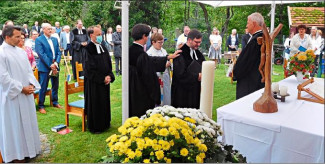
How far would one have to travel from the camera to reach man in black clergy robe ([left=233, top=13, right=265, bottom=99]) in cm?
324

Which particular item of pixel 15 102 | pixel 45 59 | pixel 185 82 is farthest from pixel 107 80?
pixel 45 59

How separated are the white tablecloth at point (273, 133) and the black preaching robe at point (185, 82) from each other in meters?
1.76

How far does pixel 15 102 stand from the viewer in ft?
11.1

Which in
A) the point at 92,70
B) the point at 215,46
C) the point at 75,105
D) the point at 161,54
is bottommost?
the point at 75,105

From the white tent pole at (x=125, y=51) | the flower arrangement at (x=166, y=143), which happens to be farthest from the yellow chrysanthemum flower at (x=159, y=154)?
the white tent pole at (x=125, y=51)

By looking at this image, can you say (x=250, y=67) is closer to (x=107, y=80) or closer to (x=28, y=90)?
(x=107, y=80)

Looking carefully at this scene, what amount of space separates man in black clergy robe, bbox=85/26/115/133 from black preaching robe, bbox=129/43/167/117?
552 mm

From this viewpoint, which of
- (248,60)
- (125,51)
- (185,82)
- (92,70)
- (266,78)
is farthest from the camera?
(92,70)

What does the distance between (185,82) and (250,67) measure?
1.15 m

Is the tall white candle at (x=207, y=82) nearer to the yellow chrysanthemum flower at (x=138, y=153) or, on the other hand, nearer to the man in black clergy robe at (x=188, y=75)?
the yellow chrysanthemum flower at (x=138, y=153)

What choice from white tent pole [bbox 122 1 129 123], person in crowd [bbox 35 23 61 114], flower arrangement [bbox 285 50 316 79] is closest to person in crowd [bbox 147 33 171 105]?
flower arrangement [bbox 285 50 316 79]

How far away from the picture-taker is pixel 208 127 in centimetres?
174

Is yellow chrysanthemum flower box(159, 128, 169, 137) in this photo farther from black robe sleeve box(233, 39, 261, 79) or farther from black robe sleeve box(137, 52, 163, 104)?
black robe sleeve box(137, 52, 163, 104)

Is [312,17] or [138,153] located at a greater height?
[312,17]
